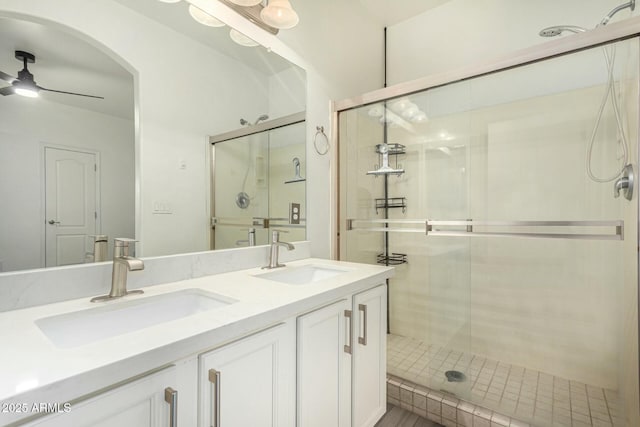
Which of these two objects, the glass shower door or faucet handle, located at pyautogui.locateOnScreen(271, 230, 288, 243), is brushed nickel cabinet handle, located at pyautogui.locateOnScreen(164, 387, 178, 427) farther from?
the glass shower door

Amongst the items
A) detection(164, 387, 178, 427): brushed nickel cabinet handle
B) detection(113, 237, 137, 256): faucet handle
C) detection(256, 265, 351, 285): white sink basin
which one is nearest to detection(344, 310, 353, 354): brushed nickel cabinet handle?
detection(256, 265, 351, 285): white sink basin

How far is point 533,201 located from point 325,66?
5.40ft

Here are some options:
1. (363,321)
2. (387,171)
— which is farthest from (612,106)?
(363,321)

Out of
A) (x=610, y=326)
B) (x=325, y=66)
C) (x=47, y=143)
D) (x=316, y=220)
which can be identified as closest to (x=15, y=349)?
(x=47, y=143)

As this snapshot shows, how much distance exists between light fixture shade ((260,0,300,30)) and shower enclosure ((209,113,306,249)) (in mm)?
486

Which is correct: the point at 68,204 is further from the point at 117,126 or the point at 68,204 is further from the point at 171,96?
the point at 171,96

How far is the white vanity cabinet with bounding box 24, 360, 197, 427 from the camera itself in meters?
0.53

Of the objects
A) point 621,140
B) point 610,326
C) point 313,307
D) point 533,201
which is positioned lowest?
point 610,326

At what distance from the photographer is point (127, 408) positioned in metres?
0.60

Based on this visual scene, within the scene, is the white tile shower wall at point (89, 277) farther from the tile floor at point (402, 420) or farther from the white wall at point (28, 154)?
the tile floor at point (402, 420)

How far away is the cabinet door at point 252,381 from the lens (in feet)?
2.44

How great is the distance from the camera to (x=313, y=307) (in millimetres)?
1080

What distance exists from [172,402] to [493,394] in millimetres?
1879

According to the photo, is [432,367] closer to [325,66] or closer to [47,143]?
[325,66]
